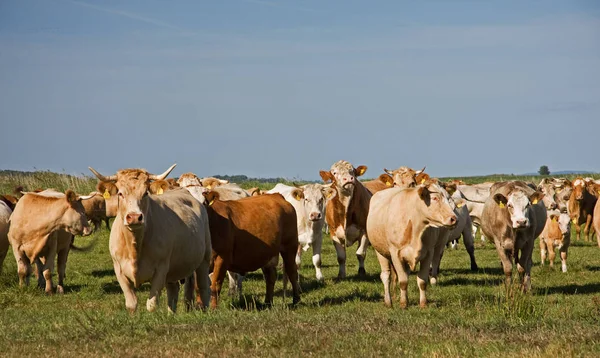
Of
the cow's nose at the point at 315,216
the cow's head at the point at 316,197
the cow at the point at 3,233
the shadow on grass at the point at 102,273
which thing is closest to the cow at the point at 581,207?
the cow's head at the point at 316,197

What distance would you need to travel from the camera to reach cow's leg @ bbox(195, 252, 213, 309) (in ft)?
39.5

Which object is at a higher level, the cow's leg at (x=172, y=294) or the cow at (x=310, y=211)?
the cow at (x=310, y=211)

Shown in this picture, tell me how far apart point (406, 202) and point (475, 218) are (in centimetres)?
1111

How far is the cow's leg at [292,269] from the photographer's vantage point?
13.8 meters

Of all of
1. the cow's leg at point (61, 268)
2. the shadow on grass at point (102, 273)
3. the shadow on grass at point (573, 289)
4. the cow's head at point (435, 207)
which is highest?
the cow's head at point (435, 207)

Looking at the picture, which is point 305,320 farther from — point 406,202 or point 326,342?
point 406,202

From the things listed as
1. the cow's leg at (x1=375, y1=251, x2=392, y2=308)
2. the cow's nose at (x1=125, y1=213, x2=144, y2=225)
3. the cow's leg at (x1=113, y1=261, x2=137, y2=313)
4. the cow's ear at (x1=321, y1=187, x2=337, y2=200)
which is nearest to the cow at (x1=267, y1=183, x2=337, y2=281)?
the cow's ear at (x1=321, y1=187, x2=337, y2=200)

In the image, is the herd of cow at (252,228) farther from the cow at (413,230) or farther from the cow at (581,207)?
the cow at (581,207)

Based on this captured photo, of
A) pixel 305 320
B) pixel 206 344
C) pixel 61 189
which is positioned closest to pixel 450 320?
pixel 305 320

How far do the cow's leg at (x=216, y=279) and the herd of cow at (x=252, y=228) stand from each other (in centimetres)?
2

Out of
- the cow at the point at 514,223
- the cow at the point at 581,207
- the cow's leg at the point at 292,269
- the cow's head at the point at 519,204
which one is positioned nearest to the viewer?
the cow's leg at the point at 292,269

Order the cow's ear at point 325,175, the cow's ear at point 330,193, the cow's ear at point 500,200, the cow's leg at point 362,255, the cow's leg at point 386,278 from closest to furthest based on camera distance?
the cow's leg at point 386,278
the cow's ear at point 500,200
the cow's ear at point 330,193
the cow's leg at point 362,255
the cow's ear at point 325,175

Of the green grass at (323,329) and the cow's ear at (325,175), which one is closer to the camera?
the green grass at (323,329)

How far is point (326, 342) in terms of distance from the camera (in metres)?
8.50
